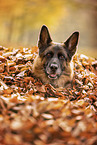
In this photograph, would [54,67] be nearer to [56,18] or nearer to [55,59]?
[55,59]

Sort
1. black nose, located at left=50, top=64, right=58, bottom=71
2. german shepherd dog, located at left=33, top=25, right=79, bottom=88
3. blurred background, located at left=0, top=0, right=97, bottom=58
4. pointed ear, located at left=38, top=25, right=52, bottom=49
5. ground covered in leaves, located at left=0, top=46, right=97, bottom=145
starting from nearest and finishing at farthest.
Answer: ground covered in leaves, located at left=0, top=46, right=97, bottom=145 < black nose, located at left=50, top=64, right=58, bottom=71 < german shepherd dog, located at left=33, top=25, right=79, bottom=88 < pointed ear, located at left=38, top=25, right=52, bottom=49 < blurred background, located at left=0, top=0, right=97, bottom=58

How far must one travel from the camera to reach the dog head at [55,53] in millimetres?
3912

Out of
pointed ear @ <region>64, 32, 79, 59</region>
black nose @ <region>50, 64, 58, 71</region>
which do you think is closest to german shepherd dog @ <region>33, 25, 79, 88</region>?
pointed ear @ <region>64, 32, 79, 59</region>

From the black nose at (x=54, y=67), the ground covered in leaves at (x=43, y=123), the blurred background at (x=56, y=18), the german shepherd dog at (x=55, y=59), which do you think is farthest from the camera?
the blurred background at (x=56, y=18)

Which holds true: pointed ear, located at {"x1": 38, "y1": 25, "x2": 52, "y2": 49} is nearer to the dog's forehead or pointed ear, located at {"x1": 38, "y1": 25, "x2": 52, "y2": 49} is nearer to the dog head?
the dog head

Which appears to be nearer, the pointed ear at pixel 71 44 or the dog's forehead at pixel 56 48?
the dog's forehead at pixel 56 48

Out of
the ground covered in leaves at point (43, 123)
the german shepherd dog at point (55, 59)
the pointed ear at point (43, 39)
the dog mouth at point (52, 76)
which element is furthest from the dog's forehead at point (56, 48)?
the ground covered in leaves at point (43, 123)

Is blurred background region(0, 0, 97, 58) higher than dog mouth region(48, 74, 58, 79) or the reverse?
higher

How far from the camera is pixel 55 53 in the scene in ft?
13.2

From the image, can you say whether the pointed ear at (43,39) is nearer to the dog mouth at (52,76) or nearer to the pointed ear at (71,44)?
the pointed ear at (71,44)

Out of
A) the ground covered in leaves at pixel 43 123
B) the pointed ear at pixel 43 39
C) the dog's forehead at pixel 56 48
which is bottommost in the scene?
the ground covered in leaves at pixel 43 123

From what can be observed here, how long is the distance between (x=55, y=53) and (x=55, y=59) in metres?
0.17

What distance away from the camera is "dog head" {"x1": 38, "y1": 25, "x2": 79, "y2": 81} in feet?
12.8

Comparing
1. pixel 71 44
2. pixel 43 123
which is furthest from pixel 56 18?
pixel 43 123
